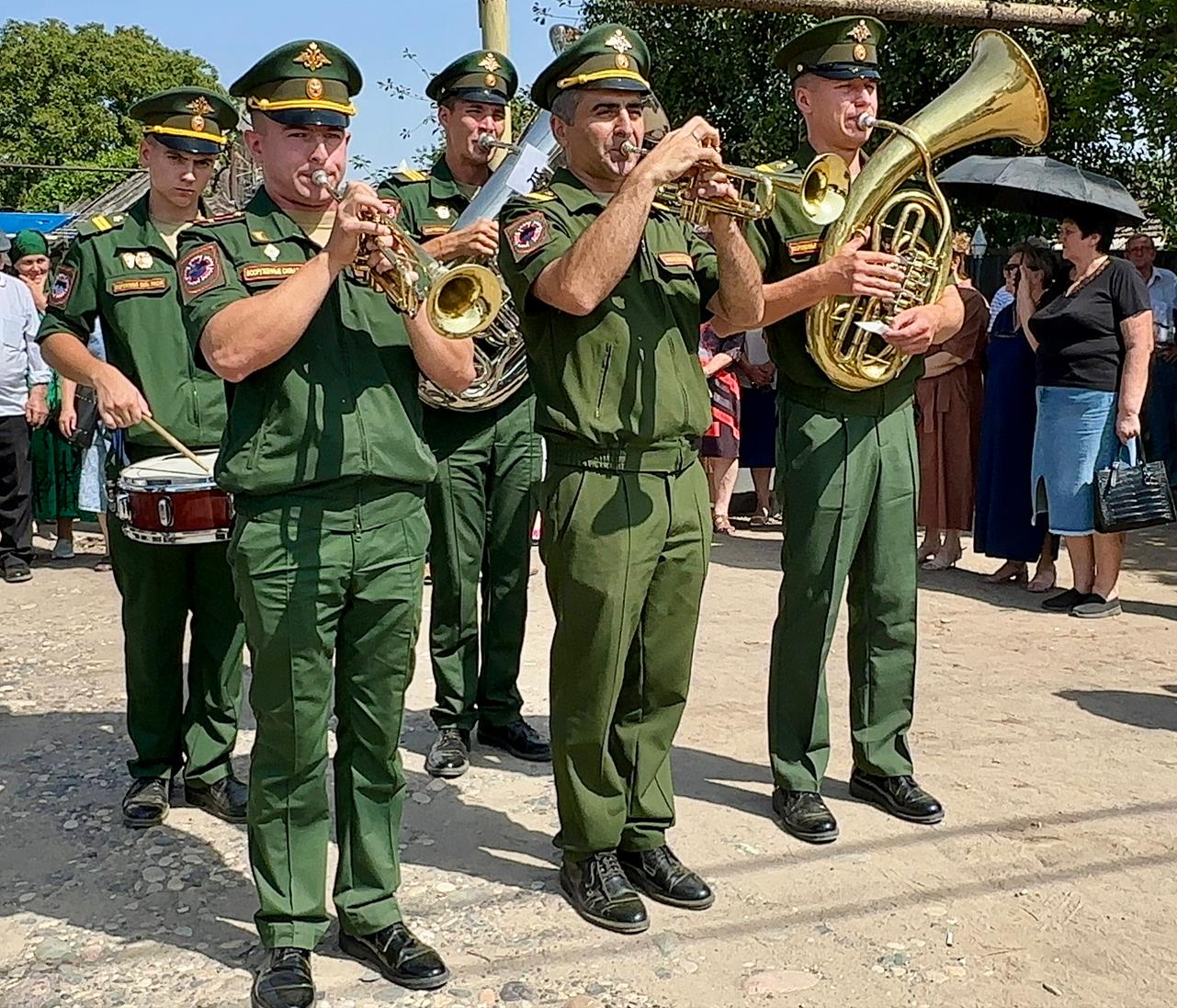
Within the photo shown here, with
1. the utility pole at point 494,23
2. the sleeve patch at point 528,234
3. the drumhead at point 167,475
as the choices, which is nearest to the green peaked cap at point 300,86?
the sleeve patch at point 528,234

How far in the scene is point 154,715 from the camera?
454 cm

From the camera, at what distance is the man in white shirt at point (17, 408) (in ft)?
28.8

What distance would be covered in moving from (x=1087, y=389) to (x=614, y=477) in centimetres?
428

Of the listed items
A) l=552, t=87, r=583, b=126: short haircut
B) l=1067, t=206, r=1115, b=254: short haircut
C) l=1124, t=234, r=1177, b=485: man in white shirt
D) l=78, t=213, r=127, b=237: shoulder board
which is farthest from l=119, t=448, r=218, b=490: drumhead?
l=1124, t=234, r=1177, b=485: man in white shirt

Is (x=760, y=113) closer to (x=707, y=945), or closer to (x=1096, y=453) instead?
(x=1096, y=453)

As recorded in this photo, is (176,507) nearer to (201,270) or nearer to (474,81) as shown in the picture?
(201,270)

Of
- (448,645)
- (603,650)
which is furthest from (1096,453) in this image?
(603,650)

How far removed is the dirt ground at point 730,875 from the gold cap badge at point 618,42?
7.30 ft

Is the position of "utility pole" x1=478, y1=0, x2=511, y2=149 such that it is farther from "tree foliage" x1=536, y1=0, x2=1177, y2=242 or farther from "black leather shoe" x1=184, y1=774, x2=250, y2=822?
"black leather shoe" x1=184, y1=774, x2=250, y2=822

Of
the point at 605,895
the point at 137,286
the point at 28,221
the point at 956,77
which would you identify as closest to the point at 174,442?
the point at 137,286

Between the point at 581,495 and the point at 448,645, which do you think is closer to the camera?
the point at 581,495

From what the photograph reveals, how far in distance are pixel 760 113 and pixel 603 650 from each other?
1133 cm

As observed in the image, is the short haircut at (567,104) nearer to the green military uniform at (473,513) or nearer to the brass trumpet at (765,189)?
the brass trumpet at (765,189)

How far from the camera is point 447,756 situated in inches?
189
